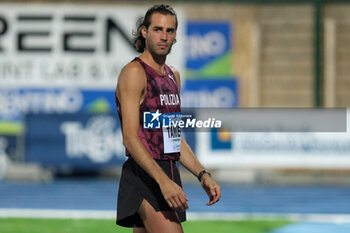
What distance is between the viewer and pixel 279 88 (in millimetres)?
18562

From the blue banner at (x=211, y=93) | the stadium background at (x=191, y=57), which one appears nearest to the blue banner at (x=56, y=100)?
the stadium background at (x=191, y=57)

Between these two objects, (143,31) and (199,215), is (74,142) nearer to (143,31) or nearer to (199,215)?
(199,215)

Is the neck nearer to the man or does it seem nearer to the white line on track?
the man

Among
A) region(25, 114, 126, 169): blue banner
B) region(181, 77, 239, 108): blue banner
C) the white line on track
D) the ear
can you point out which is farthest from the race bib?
region(181, 77, 239, 108): blue banner

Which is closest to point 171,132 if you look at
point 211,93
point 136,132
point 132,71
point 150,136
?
point 150,136

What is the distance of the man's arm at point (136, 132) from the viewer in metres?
3.60

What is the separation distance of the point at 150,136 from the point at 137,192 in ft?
0.98

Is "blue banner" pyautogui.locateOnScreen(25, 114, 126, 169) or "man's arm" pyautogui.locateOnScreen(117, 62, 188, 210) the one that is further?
"blue banner" pyautogui.locateOnScreen(25, 114, 126, 169)

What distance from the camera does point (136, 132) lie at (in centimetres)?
368

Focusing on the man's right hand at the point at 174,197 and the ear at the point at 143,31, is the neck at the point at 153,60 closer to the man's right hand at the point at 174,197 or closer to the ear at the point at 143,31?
the ear at the point at 143,31

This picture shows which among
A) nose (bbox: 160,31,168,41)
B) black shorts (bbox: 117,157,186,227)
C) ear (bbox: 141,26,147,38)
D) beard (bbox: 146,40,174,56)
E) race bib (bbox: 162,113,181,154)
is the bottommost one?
black shorts (bbox: 117,157,186,227)

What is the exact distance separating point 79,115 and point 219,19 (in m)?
4.79

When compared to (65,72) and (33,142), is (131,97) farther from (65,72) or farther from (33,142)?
(65,72)

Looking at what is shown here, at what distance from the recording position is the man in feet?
12.1
